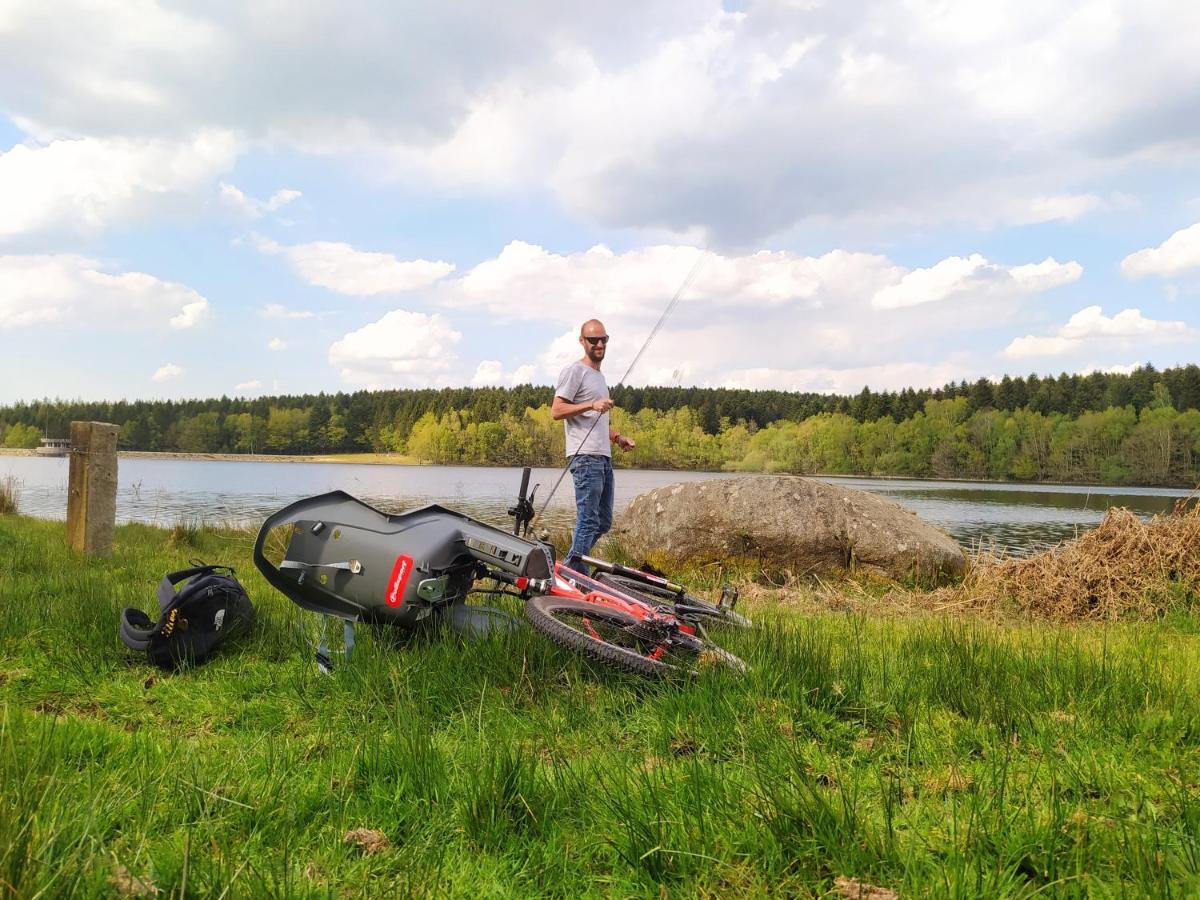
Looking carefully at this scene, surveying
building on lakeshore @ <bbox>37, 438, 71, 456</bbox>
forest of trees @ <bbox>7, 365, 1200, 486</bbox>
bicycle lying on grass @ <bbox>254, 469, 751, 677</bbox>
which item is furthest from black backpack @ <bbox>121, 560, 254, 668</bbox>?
building on lakeshore @ <bbox>37, 438, 71, 456</bbox>

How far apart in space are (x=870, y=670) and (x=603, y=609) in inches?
54.8

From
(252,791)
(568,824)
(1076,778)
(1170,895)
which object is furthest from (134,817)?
(1076,778)

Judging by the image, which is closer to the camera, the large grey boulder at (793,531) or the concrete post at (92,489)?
the concrete post at (92,489)

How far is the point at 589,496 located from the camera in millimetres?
6785

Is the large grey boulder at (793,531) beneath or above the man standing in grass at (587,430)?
beneath

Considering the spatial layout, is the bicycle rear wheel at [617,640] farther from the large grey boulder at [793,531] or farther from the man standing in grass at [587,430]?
the large grey boulder at [793,531]

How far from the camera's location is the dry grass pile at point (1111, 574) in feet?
22.8

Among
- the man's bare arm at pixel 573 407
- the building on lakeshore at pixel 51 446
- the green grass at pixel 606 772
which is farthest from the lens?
the building on lakeshore at pixel 51 446

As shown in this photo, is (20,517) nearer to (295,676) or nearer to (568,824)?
(295,676)

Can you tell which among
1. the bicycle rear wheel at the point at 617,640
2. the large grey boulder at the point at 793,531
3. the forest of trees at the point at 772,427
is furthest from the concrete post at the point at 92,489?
the forest of trees at the point at 772,427

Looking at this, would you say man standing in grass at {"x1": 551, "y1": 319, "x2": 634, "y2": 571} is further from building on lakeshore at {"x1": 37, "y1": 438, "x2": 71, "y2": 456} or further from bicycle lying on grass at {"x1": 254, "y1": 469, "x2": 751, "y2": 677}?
building on lakeshore at {"x1": 37, "y1": 438, "x2": 71, "y2": 456}

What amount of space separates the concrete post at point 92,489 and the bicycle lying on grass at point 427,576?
18.5 ft

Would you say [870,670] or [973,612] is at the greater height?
[870,670]

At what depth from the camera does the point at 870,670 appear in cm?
362
